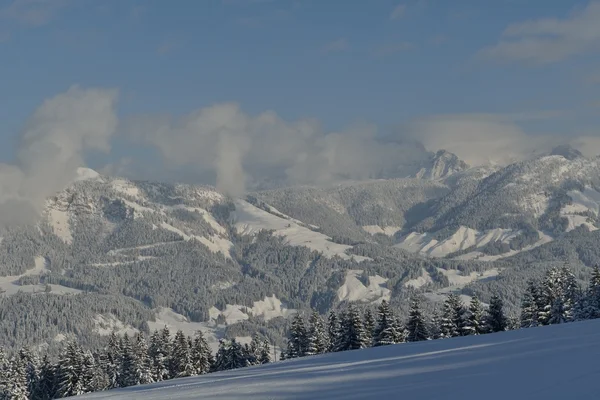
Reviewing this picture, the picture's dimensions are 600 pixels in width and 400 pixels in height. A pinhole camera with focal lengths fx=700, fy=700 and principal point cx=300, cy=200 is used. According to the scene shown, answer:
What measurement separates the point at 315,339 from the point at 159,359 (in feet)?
72.6

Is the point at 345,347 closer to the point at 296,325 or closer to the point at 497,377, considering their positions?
the point at 296,325

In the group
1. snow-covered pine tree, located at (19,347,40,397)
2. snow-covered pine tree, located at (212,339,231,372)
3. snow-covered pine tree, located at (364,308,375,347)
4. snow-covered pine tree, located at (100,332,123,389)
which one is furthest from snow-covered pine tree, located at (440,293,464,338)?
snow-covered pine tree, located at (19,347,40,397)

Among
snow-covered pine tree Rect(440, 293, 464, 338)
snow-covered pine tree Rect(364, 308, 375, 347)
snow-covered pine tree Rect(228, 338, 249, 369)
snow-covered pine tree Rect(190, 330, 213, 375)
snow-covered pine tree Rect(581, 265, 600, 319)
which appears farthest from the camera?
snow-covered pine tree Rect(228, 338, 249, 369)

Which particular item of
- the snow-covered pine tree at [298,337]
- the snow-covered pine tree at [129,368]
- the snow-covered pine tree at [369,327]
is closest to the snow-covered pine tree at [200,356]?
the snow-covered pine tree at [129,368]

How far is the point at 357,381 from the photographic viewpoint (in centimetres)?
2969

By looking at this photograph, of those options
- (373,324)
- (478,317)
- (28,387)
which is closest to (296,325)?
(373,324)

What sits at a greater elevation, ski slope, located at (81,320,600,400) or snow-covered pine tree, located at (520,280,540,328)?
snow-covered pine tree, located at (520,280,540,328)

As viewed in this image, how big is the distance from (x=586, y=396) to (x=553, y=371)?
15.8 feet

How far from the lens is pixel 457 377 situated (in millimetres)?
26328

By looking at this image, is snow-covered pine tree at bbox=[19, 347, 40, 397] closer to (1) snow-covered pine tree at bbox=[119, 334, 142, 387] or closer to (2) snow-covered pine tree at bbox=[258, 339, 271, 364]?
(1) snow-covered pine tree at bbox=[119, 334, 142, 387]

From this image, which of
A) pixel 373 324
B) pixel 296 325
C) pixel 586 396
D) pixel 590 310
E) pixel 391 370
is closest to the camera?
pixel 586 396

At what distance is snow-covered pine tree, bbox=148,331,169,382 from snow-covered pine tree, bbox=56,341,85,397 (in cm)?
1093

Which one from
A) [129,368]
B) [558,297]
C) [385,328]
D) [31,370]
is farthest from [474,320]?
[31,370]

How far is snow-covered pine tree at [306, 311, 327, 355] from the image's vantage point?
92.2 m
